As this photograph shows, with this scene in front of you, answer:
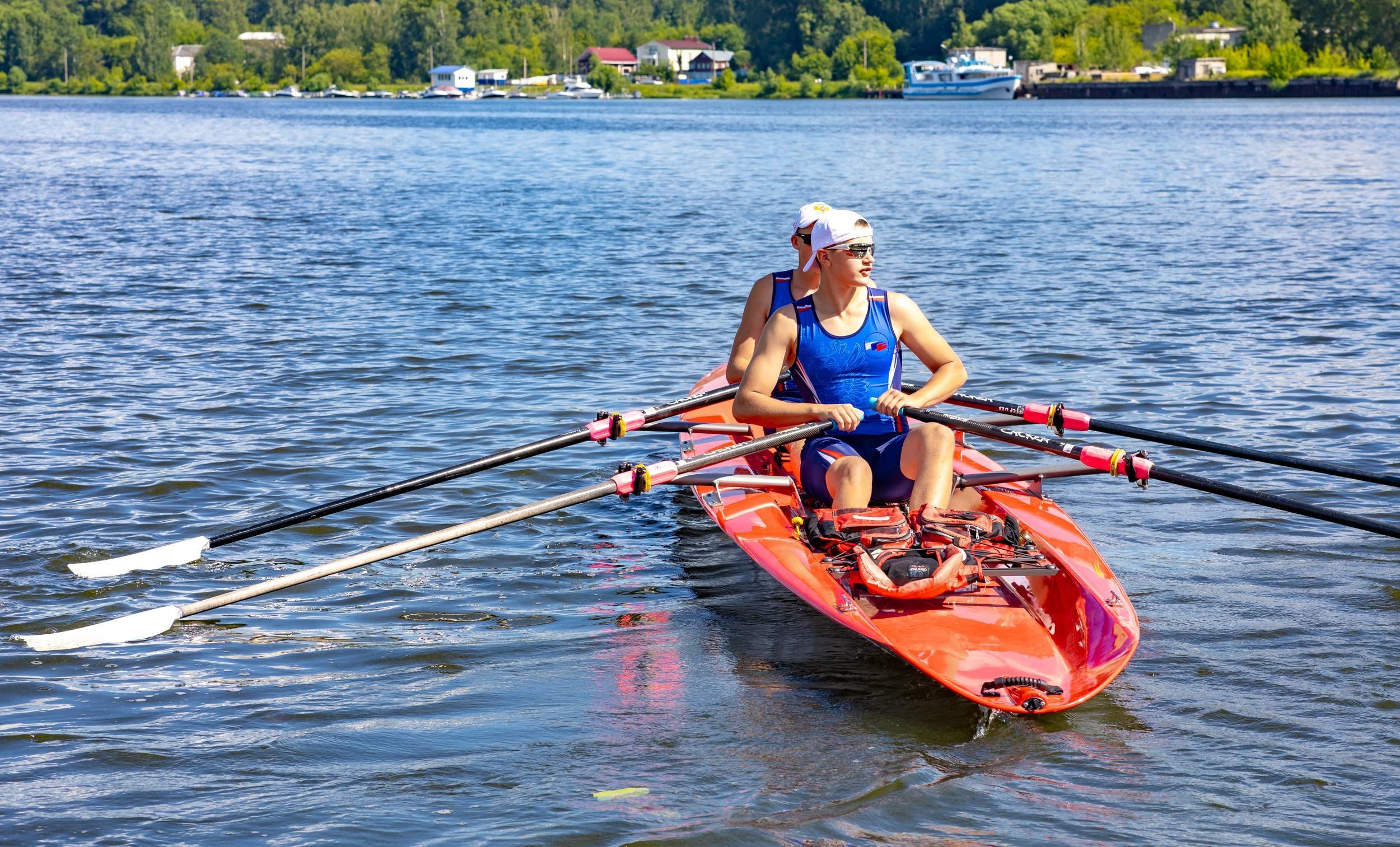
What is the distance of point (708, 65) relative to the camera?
170 m

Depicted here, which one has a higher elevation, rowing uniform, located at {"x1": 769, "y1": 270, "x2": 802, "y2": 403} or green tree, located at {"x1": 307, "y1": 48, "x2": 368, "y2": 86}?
green tree, located at {"x1": 307, "y1": 48, "x2": 368, "y2": 86}

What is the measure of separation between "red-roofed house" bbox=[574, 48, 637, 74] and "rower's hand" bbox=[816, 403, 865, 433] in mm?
165960

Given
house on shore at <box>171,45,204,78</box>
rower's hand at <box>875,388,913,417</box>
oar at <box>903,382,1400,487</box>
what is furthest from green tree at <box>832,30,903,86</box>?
rower's hand at <box>875,388,913,417</box>

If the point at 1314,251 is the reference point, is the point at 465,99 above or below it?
above

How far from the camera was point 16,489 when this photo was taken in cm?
941

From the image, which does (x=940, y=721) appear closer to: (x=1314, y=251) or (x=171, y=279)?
(x=171, y=279)

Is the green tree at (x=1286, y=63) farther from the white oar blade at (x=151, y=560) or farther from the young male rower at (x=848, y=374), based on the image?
the white oar blade at (x=151, y=560)

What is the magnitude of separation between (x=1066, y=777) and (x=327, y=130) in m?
70.5

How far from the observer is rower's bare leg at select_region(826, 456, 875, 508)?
6.83m

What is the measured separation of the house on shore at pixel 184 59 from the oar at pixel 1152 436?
172623mm

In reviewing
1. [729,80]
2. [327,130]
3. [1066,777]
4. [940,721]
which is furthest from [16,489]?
[729,80]

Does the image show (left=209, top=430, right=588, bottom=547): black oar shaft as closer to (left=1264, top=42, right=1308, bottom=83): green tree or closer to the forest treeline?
(left=1264, top=42, right=1308, bottom=83): green tree

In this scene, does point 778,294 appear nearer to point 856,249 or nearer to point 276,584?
point 856,249

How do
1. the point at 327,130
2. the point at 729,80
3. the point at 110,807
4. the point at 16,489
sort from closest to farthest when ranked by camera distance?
the point at 110,807 → the point at 16,489 → the point at 327,130 → the point at 729,80
